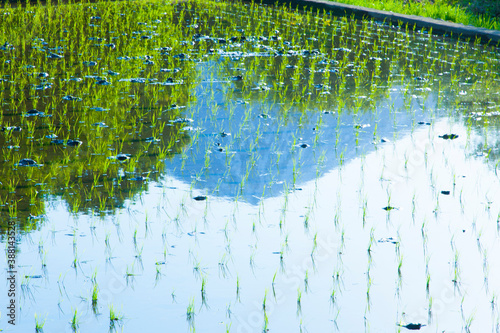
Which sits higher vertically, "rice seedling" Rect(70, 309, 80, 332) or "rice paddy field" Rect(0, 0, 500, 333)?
"rice paddy field" Rect(0, 0, 500, 333)

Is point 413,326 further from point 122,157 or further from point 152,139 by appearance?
point 152,139

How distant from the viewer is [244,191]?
4801 mm

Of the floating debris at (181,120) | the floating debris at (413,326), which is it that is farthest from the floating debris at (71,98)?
the floating debris at (413,326)

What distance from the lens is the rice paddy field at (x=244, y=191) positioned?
131 inches

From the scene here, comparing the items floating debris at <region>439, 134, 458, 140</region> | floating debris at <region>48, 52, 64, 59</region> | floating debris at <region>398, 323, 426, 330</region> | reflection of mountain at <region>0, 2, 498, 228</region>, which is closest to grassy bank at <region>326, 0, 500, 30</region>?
reflection of mountain at <region>0, 2, 498, 228</region>

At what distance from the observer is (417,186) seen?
498 cm

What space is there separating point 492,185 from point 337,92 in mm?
3036

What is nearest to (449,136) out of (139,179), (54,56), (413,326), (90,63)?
(139,179)

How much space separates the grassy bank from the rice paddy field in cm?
269

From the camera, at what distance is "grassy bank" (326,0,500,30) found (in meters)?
11.8

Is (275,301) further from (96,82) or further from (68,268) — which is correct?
(96,82)

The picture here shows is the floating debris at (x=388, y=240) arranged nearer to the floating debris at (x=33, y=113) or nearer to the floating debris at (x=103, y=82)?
the floating debris at (x=33, y=113)

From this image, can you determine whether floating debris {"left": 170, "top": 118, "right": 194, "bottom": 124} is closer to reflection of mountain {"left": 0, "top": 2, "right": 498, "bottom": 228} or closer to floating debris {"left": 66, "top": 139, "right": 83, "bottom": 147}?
reflection of mountain {"left": 0, "top": 2, "right": 498, "bottom": 228}

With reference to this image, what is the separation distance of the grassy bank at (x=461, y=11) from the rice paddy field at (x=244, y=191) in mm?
2692
